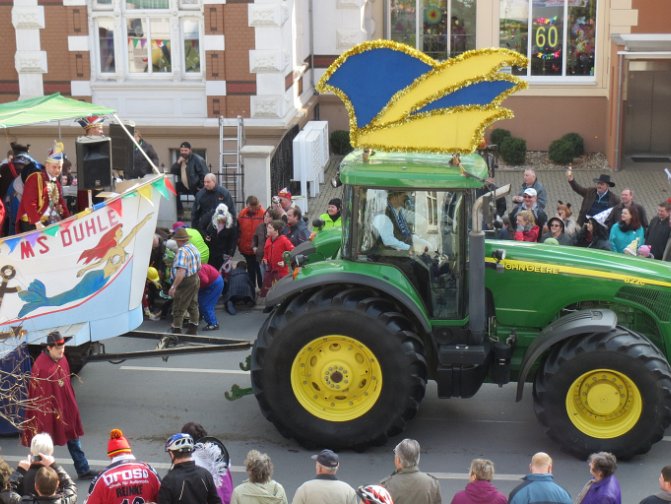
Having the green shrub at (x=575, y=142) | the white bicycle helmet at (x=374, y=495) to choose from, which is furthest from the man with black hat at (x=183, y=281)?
the green shrub at (x=575, y=142)

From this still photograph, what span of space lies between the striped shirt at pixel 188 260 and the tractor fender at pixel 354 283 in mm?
3259

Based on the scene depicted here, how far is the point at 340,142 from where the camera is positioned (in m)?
22.9

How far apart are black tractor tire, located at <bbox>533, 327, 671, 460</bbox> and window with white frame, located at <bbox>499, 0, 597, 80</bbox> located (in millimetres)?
13436

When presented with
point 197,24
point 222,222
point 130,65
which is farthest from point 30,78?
point 222,222

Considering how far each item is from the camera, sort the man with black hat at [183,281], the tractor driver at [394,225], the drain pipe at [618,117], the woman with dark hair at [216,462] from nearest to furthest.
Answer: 1. the woman with dark hair at [216,462]
2. the tractor driver at [394,225]
3. the man with black hat at [183,281]
4. the drain pipe at [618,117]

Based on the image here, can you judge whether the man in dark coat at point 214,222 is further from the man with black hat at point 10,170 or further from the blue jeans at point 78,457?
the blue jeans at point 78,457

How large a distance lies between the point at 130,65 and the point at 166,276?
6.89 meters

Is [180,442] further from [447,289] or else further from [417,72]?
[417,72]

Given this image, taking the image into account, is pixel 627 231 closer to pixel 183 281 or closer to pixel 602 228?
pixel 602 228

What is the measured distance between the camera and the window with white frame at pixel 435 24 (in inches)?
910

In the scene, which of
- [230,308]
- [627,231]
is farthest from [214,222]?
[627,231]

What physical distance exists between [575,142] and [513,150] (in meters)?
1.23

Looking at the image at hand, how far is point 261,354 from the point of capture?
10.2 meters

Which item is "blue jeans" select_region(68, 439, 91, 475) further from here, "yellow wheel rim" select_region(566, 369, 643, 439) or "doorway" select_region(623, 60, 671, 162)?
"doorway" select_region(623, 60, 671, 162)
